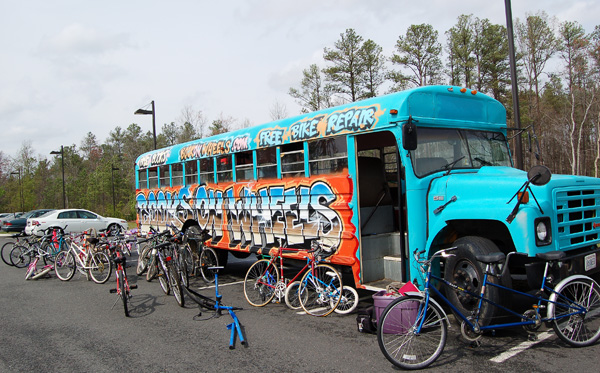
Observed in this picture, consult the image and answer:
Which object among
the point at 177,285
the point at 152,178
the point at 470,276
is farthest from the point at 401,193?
the point at 152,178

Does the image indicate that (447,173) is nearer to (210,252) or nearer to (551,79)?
(210,252)

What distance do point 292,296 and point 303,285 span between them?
494 millimetres

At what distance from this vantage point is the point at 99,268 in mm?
9523

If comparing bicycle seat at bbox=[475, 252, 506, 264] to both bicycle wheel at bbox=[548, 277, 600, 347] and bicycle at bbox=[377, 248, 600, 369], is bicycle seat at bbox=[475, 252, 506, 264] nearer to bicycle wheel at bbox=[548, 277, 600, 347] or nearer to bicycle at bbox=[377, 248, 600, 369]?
bicycle at bbox=[377, 248, 600, 369]

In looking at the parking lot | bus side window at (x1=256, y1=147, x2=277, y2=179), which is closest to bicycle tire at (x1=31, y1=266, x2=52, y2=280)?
the parking lot

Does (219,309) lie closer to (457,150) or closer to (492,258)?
(492,258)

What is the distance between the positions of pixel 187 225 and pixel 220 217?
60.9 inches

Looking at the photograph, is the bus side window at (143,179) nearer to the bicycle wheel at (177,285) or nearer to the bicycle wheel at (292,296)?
the bicycle wheel at (177,285)

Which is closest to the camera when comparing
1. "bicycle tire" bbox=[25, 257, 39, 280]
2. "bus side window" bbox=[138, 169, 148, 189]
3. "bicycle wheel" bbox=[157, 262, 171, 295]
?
"bicycle wheel" bbox=[157, 262, 171, 295]

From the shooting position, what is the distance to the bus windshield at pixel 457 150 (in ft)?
18.6

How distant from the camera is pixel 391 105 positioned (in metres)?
5.71

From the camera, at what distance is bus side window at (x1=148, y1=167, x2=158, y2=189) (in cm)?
1168

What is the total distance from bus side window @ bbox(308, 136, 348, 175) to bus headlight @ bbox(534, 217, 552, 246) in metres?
2.57

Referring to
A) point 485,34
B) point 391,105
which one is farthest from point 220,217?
point 485,34
